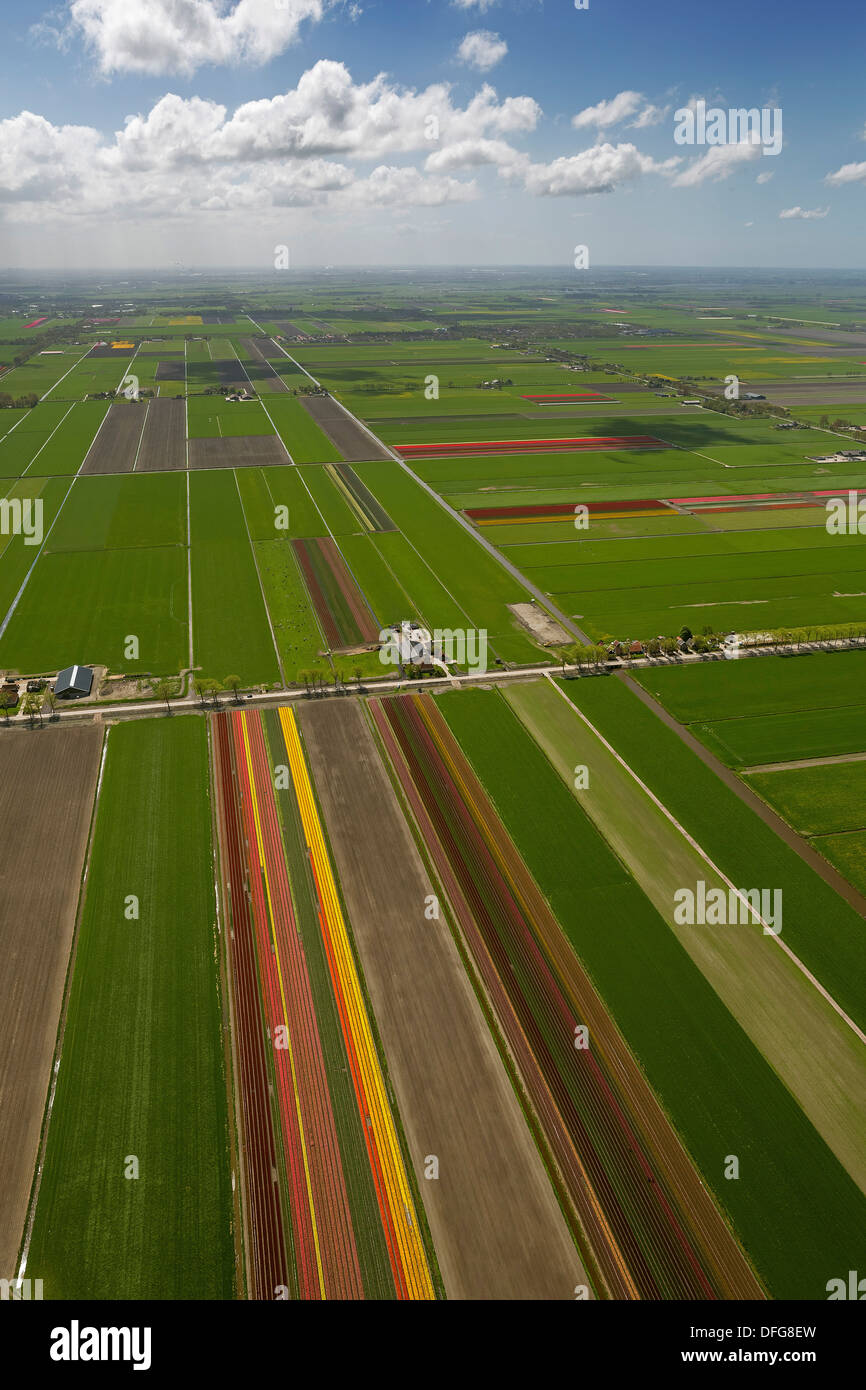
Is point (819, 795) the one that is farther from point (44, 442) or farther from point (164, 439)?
point (44, 442)

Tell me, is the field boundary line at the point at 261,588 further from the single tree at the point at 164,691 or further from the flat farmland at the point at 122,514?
the single tree at the point at 164,691

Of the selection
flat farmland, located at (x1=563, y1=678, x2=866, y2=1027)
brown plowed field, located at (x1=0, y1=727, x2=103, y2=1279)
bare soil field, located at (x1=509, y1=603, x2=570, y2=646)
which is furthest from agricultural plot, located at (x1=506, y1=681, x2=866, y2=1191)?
brown plowed field, located at (x1=0, y1=727, x2=103, y2=1279)

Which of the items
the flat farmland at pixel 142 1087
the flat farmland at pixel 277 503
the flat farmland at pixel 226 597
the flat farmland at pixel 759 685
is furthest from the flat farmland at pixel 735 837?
the flat farmland at pixel 277 503

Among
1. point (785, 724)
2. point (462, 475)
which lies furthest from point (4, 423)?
point (785, 724)

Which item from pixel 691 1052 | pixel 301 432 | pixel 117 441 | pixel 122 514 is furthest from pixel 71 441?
pixel 691 1052
